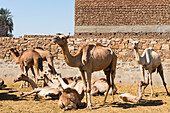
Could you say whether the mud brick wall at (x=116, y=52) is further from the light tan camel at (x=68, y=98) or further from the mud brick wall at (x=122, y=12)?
the mud brick wall at (x=122, y=12)

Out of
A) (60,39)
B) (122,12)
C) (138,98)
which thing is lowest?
(138,98)

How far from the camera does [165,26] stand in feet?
62.2


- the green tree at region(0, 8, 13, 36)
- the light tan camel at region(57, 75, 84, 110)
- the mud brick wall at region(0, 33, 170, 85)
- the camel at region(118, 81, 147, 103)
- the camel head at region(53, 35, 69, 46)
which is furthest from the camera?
the green tree at region(0, 8, 13, 36)

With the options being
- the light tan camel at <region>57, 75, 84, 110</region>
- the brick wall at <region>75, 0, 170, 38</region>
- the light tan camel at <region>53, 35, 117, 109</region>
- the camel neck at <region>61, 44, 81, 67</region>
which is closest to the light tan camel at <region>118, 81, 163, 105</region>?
the light tan camel at <region>53, 35, 117, 109</region>

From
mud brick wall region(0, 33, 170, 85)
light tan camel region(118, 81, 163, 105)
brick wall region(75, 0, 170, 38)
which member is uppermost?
brick wall region(75, 0, 170, 38)

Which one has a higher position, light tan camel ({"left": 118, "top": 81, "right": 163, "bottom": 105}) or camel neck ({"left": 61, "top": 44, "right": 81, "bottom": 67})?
camel neck ({"left": 61, "top": 44, "right": 81, "bottom": 67})

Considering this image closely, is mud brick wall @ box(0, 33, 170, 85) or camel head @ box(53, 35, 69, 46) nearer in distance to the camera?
camel head @ box(53, 35, 69, 46)

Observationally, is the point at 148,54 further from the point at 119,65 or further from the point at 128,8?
the point at 128,8

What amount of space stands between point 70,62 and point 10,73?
8.32m

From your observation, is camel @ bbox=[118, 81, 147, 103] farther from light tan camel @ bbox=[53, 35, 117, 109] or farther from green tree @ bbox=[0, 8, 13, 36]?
green tree @ bbox=[0, 8, 13, 36]

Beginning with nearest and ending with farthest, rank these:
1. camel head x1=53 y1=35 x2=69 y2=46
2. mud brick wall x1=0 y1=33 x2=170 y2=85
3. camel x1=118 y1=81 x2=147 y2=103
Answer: camel head x1=53 y1=35 x2=69 y2=46 < camel x1=118 y1=81 x2=147 y2=103 < mud brick wall x1=0 y1=33 x2=170 y2=85

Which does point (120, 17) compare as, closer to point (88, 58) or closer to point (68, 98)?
point (88, 58)

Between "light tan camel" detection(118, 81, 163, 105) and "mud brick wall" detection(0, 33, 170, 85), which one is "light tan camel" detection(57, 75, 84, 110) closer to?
"light tan camel" detection(118, 81, 163, 105)

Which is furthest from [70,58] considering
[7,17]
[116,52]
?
[7,17]
